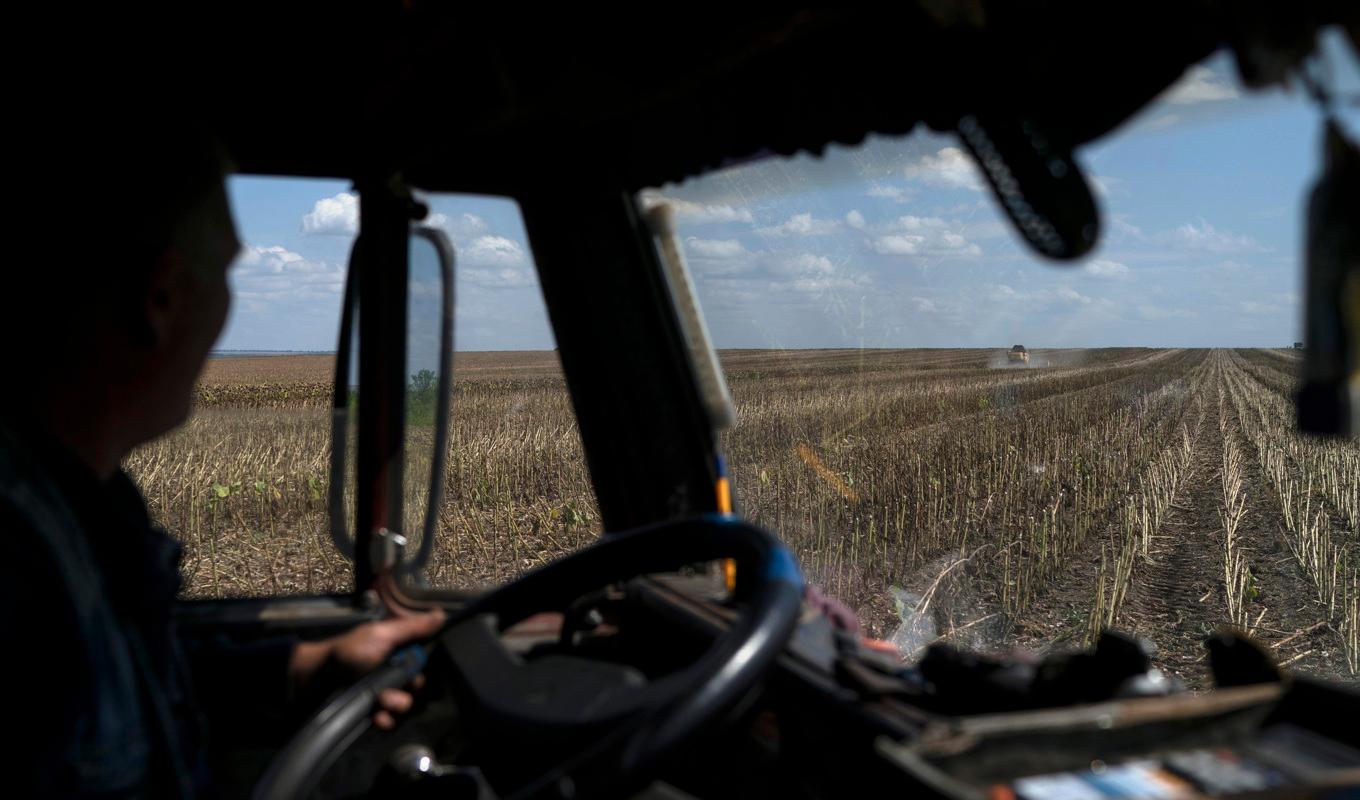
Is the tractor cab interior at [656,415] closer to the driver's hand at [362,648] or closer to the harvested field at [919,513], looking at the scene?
the driver's hand at [362,648]

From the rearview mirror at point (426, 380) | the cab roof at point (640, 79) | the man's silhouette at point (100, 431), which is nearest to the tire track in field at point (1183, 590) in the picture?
the rearview mirror at point (426, 380)

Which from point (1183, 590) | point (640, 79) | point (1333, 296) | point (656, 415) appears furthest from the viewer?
point (1183, 590)

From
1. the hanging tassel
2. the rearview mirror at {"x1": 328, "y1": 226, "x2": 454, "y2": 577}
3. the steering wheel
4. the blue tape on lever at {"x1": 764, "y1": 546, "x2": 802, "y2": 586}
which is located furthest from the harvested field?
the hanging tassel

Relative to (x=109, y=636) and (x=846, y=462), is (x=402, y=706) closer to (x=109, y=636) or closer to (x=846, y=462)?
(x=109, y=636)

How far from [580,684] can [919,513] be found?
7.34m

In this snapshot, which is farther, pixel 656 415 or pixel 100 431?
pixel 656 415

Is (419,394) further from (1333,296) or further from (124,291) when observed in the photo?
(1333,296)

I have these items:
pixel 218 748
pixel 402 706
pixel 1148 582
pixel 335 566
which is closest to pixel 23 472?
pixel 402 706

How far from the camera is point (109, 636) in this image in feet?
3.99

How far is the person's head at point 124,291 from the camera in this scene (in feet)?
4.20

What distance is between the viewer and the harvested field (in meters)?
4.44

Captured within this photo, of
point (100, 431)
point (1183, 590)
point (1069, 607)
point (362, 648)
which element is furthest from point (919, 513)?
point (100, 431)

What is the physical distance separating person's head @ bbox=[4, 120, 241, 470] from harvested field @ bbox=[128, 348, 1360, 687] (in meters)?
1.21

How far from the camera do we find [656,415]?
7.52ft
